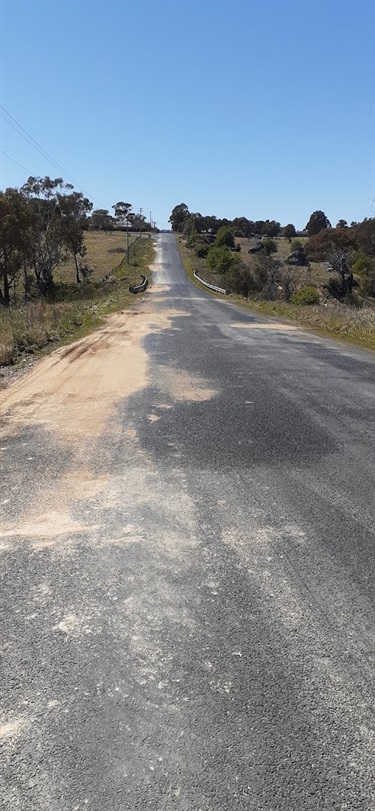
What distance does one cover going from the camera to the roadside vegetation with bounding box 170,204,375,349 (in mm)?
20188

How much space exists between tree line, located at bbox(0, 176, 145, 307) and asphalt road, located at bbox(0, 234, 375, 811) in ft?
126

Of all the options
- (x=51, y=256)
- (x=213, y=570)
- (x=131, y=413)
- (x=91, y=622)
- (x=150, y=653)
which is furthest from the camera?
(x=51, y=256)

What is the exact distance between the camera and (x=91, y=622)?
10.6 feet

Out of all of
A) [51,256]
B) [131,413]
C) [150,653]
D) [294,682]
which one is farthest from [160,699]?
[51,256]

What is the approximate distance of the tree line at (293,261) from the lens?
4588 cm

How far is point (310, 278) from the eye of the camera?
55250mm

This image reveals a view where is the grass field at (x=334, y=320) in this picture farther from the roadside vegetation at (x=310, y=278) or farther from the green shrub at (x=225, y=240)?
the green shrub at (x=225, y=240)

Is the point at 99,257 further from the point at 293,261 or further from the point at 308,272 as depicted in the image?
the point at 308,272

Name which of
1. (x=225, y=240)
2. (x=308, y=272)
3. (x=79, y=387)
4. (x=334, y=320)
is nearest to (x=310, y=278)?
(x=308, y=272)

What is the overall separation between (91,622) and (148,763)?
982 mm

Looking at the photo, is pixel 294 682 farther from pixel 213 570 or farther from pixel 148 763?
pixel 213 570

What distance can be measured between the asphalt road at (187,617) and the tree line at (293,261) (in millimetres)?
28802

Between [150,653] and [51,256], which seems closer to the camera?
[150,653]

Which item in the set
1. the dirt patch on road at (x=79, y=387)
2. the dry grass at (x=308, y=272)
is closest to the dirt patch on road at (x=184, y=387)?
the dirt patch on road at (x=79, y=387)
